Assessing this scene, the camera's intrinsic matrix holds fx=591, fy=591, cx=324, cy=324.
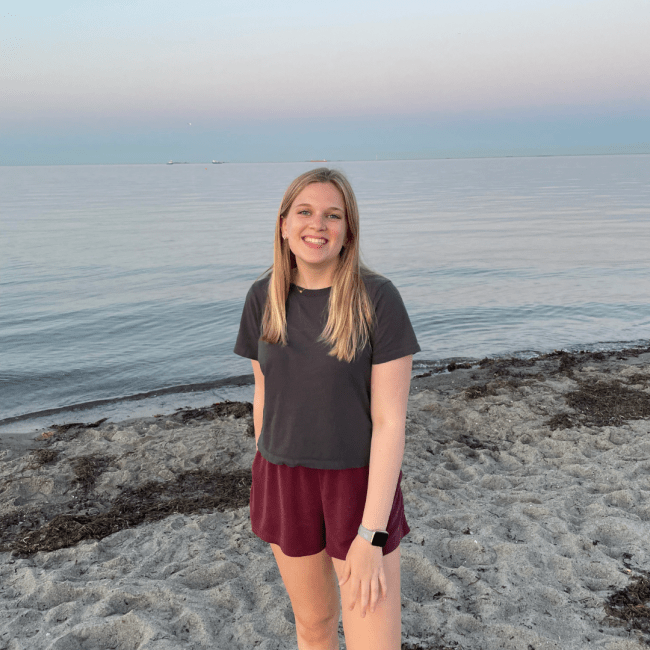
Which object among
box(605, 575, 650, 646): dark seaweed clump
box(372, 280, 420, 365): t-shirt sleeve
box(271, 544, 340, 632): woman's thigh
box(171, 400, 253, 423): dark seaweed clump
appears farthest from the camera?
box(171, 400, 253, 423): dark seaweed clump

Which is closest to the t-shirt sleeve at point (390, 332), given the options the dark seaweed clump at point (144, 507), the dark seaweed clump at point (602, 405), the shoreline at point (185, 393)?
the dark seaweed clump at point (144, 507)

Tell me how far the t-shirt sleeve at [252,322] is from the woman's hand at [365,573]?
0.93 metres

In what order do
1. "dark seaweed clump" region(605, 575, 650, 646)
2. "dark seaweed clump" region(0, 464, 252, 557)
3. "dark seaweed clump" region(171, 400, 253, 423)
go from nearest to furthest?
"dark seaweed clump" region(605, 575, 650, 646) < "dark seaweed clump" region(0, 464, 252, 557) < "dark seaweed clump" region(171, 400, 253, 423)

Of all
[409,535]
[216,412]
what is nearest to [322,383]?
[409,535]

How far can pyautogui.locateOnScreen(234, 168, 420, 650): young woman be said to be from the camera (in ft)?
7.59

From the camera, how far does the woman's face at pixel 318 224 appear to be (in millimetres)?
2410

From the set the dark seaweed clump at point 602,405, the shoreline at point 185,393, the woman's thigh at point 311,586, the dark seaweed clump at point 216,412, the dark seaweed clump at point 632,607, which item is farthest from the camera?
the shoreline at point 185,393

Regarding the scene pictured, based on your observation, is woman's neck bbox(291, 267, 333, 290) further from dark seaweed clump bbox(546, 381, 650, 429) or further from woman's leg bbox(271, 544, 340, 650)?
dark seaweed clump bbox(546, 381, 650, 429)

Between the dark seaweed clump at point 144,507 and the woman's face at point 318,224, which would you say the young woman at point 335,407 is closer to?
the woman's face at point 318,224

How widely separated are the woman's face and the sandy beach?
260cm

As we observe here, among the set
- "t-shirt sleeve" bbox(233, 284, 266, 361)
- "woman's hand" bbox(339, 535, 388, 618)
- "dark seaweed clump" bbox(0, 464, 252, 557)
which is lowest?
"dark seaweed clump" bbox(0, 464, 252, 557)

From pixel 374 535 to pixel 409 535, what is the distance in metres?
2.68

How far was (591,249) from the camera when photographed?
2459 cm

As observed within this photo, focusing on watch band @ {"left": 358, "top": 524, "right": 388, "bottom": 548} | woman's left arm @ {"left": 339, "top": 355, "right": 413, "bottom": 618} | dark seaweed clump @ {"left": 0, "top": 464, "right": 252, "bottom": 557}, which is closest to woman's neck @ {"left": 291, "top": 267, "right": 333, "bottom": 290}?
woman's left arm @ {"left": 339, "top": 355, "right": 413, "bottom": 618}
